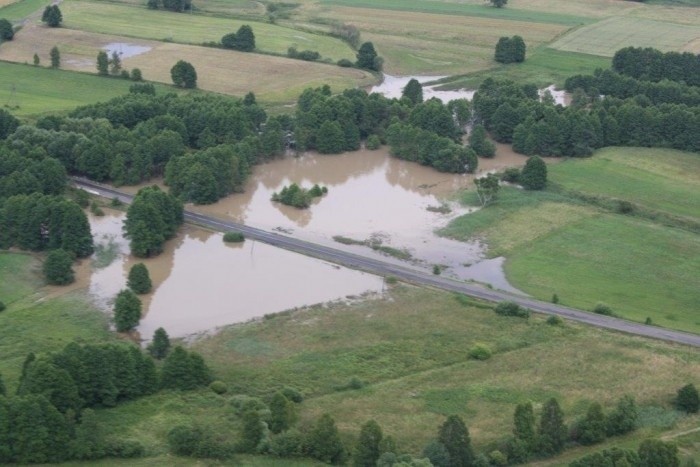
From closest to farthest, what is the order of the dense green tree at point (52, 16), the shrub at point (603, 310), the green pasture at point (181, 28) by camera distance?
the shrub at point (603, 310)
the green pasture at point (181, 28)
the dense green tree at point (52, 16)

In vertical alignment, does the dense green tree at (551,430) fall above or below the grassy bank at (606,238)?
below

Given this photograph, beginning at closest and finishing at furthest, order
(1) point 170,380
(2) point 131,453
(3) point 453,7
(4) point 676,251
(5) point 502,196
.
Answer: (2) point 131,453, (1) point 170,380, (4) point 676,251, (5) point 502,196, (3) point 453,7

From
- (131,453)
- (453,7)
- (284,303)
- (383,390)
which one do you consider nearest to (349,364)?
(383,390)

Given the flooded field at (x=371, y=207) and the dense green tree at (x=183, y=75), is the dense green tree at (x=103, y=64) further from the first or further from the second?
the flooded field at (x=371, y=207)

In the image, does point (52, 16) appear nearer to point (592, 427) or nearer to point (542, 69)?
point (542, 69)

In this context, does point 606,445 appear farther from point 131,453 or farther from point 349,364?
point 131,453

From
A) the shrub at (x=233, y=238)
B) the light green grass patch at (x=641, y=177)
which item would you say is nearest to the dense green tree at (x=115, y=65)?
the shrub at (x=233, y=238)
